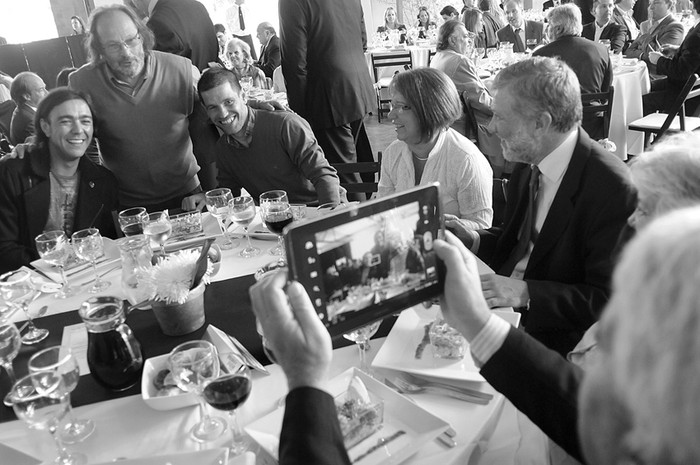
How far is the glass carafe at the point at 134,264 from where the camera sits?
1.67 meters

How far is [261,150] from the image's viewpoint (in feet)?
9.48

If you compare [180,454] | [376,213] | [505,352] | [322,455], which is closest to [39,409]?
[180,454]

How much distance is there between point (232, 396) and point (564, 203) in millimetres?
1208

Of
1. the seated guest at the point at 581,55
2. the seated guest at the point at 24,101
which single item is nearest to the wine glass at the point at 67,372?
the seated guest at the point at 24,101

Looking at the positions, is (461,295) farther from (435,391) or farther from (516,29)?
(516,29)

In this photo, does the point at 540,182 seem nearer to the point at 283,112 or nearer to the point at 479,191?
the point at 479,191

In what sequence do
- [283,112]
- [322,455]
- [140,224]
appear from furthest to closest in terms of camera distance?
[283,112], [140,224], [322,455]

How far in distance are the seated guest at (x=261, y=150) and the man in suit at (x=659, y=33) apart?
5058mm

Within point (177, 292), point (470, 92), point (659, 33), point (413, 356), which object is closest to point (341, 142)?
point (470, 92)

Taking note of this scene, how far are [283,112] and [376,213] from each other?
2.03 metres

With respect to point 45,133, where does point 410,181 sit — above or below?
below

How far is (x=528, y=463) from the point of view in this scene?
1107 millimetres

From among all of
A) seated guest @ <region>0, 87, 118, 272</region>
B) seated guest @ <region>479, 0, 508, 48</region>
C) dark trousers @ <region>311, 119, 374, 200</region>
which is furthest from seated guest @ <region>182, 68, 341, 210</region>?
seated guest @ <region>479, 0, 508, 48</region>

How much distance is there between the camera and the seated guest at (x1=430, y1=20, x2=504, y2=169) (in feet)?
14.2
